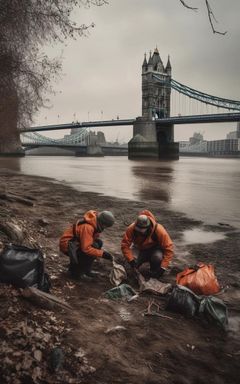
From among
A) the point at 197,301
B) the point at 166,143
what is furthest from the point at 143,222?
the point at 166,143

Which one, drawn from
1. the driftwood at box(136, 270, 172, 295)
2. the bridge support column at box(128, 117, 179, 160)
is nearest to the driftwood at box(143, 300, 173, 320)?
the driftwood at box(136, 270, 172, 295)

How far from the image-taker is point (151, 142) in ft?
280

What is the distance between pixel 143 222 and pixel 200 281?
1.14 metres

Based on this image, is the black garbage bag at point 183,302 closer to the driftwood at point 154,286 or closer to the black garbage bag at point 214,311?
the black garbage bag at point 214,311

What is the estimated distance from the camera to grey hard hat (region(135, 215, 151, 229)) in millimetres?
5918

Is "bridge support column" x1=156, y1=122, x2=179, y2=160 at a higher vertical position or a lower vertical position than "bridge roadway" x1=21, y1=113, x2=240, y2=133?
lower

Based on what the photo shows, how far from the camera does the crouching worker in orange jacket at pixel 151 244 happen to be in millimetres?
6098

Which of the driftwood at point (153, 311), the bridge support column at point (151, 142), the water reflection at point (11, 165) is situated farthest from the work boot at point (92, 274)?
the bridge support column at point (151, 142)

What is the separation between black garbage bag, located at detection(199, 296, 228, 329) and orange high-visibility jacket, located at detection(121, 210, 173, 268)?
1259 mm

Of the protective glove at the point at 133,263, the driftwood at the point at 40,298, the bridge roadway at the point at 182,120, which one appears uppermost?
the bridge roadway at the point at 182,120

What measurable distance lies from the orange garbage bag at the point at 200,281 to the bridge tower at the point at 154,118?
8011cm

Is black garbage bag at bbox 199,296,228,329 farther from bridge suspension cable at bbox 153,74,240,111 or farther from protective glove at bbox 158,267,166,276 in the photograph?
bridge suspension cable at bbox 153,74,240,111

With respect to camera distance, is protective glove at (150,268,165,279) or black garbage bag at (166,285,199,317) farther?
protective glove at (150,268,165,279)

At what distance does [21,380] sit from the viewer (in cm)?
329
